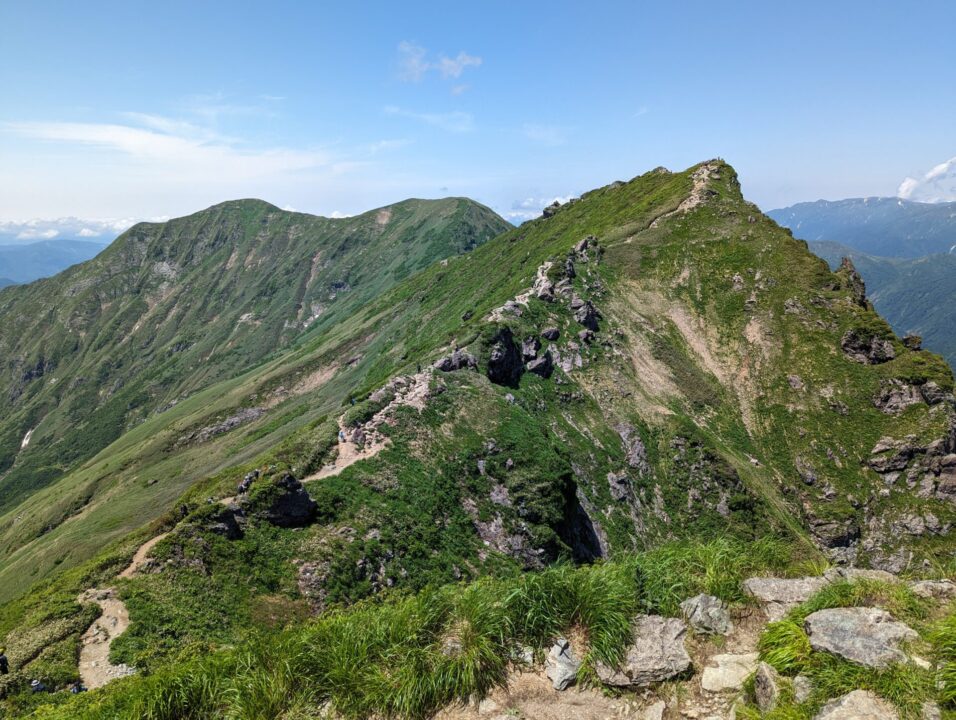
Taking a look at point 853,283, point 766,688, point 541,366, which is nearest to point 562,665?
point 766,688

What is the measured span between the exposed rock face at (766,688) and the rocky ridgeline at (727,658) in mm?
14

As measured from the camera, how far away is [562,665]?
9.02m

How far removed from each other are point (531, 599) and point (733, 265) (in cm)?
10576

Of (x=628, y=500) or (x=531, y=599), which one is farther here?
(x=628, y=500)

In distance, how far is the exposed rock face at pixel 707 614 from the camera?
9766mm

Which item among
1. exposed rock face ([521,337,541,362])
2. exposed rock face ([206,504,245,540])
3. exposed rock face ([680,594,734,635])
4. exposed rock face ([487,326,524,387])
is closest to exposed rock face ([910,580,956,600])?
exposed rock face ([680,594,734,635])

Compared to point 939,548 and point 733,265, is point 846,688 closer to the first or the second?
point 939,548

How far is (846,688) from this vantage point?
23.6 ft

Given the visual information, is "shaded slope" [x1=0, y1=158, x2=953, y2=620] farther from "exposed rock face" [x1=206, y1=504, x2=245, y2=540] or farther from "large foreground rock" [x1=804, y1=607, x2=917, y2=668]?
"large foreground rock" [x1=804, y1=607, x2=917, y2=668]

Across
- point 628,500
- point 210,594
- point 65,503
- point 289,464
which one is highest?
point 289,464

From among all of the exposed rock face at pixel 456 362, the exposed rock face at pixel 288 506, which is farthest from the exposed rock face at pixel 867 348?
the exposed rock face at pixel 288 506

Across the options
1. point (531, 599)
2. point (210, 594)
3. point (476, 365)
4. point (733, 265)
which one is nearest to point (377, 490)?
point (210, 594)

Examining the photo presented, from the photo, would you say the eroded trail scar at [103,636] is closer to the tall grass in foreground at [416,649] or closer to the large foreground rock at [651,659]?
the tall grass in foreground at [416,649]

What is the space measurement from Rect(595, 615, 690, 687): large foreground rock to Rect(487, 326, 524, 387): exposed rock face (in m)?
63.6
